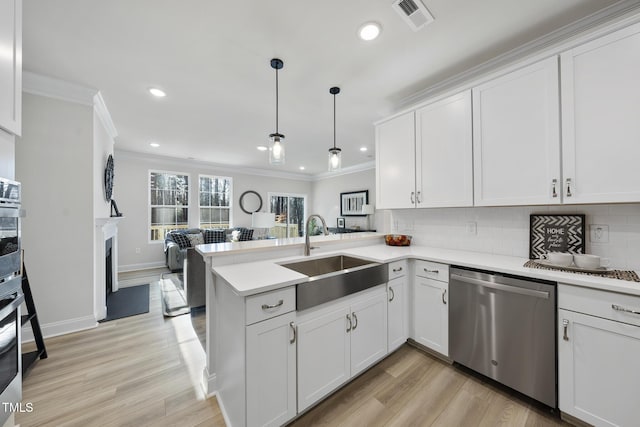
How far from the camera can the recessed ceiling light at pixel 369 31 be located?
1.69 meters

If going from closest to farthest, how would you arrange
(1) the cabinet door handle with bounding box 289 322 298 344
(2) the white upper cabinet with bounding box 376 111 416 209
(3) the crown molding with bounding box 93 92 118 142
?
(1) the cabinet door handle with bounding box 289 322 298 344 → (2) the white upper cabinet with bounding box 376 111 416 209 → (3) the crown molding with bounding box 93 92 118 142

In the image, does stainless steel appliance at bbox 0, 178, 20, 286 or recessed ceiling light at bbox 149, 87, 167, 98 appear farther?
recessed ceiling light at bbox 149, 87, 167, 98

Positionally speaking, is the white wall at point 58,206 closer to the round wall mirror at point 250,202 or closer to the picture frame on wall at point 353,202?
the round wall mirror at point 250,202

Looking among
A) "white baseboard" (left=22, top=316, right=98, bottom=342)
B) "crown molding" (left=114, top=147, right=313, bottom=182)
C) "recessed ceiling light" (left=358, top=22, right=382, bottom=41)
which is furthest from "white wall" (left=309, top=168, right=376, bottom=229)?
"white baseboard" (left=22, top=316, right=98, bottom=342)

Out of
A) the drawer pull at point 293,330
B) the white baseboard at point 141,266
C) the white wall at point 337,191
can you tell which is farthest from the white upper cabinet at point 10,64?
the white wall at point 337,191

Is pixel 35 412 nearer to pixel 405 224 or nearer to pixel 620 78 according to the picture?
pixel 405 224

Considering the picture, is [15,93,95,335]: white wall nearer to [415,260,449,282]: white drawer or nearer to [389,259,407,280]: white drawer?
[389,259,407,280]: white drawer

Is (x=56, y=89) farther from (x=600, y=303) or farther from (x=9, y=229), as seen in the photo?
(x=600, y=303)

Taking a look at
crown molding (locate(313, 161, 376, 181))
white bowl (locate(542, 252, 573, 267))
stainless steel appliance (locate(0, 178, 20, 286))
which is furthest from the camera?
crown molding (locate(313, 161, 376, 181))

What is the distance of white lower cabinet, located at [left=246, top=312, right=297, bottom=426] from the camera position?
4.06ft

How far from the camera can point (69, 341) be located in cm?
235

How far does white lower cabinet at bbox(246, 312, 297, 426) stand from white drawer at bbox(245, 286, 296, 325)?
3 centimetres

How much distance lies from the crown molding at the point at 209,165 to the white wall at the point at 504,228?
5.19 metres

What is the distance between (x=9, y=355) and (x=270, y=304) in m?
1.17
